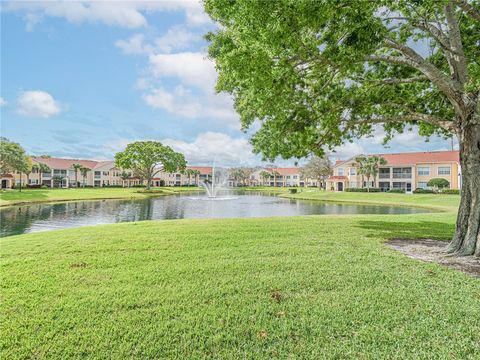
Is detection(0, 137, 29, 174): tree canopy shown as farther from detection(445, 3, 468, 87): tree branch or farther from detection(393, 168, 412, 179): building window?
detection(393, 168, 412, 179): building window

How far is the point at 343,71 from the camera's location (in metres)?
7.46

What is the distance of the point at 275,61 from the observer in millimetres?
6777

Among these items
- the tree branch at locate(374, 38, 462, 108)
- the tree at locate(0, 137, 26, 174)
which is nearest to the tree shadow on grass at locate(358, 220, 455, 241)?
the tree branch at locate(374, 38, 462, 108)

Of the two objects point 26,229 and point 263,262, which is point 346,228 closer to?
point 263,262

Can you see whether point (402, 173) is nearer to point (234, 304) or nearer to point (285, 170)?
point (285, 170)

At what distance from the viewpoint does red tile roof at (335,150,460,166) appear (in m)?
57.7

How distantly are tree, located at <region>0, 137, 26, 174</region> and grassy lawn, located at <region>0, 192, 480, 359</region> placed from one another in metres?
47.9

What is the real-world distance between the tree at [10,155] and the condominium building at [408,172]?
2531 inches

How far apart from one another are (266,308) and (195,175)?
109 m

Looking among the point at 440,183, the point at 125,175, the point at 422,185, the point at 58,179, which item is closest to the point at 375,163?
the point at 422,185

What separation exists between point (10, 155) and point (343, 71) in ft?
176

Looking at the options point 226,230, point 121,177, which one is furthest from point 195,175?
point 226,230

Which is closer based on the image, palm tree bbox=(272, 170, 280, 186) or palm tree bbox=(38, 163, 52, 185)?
palm tree bbox=(38, 163, 52, 185)

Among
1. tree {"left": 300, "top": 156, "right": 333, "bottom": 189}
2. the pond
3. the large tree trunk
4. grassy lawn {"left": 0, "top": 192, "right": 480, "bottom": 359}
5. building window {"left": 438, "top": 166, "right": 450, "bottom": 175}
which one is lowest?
the pond
